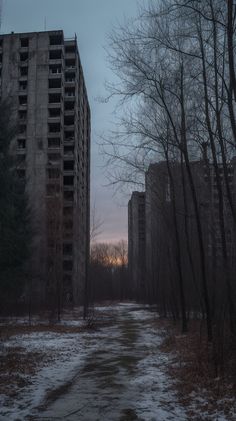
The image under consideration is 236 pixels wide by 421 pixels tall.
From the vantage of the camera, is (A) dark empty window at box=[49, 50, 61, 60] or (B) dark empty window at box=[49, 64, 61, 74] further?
(B) dark empty window at box=[49, 64, 61, 74]

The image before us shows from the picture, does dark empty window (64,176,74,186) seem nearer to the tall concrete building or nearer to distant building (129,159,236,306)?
the tall concrete building

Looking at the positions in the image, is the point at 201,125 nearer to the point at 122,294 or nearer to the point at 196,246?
the point at 196,246

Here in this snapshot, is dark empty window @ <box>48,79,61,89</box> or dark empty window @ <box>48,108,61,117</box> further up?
dark empty window @ <box>48,79,61,89</box>

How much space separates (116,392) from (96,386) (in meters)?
0.89

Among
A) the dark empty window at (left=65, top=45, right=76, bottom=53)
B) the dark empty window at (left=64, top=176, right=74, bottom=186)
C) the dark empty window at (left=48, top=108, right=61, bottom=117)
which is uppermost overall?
the dark empty window at (left=65, top=45, right=76, bottom=53)

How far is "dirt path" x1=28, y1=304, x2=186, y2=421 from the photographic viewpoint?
854 cm

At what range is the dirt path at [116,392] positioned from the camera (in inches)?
336

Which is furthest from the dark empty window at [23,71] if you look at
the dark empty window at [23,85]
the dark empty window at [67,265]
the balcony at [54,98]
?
the dark empty window at [67,265]

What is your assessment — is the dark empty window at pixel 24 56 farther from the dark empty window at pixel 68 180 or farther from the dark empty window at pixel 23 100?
the dark empty window at pixel 68 180

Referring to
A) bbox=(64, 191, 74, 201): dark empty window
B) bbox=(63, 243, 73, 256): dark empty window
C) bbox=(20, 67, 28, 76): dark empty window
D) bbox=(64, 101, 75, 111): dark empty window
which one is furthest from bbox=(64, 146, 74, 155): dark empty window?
bbox=(63, 243, 73, 256): dark empty window

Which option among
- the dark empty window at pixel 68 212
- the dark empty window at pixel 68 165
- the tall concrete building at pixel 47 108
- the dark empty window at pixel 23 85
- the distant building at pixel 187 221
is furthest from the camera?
the dark empty window at pixel 68 165

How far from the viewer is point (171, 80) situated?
1862 cm

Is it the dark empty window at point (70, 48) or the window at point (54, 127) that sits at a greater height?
the dark empty window at point (70, 48)

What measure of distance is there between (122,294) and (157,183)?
89.7 m
